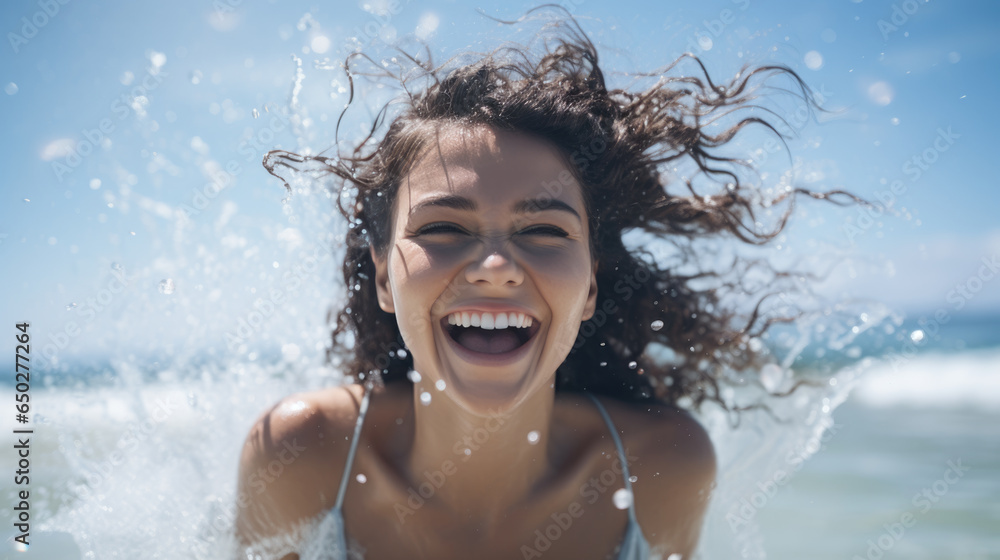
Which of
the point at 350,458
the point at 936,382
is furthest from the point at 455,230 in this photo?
the point at 936,382

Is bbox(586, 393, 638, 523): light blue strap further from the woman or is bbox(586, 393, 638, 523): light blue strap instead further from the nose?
the nose

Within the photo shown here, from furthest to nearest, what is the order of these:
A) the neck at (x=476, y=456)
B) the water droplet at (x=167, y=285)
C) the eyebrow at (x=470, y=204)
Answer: the water droplet at (x=167, y=285), the neck at (x=476, y=456), the eyebrow at (x=470, y=204)

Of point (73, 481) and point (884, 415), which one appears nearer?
point (73, 481)

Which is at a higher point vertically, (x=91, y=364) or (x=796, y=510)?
(x=91, y=364)

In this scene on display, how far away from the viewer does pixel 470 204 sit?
226 cm

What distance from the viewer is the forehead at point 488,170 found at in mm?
2289

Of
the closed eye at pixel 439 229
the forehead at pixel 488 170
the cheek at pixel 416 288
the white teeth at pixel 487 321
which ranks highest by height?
the forehead at pixel 488 170

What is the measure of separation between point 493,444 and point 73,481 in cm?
448

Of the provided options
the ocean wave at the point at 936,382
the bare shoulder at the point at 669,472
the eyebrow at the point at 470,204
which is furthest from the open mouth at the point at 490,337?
the ocean wave at the point at 936,382

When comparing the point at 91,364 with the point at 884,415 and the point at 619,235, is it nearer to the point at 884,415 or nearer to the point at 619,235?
the point at 619,235

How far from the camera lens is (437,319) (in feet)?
7.58

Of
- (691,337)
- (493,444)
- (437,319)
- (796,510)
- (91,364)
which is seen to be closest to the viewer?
(437,319)

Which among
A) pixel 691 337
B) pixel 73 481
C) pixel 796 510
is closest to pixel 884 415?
pixel 796 510

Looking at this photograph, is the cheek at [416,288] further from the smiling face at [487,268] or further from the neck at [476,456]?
the neck at [476,456]
